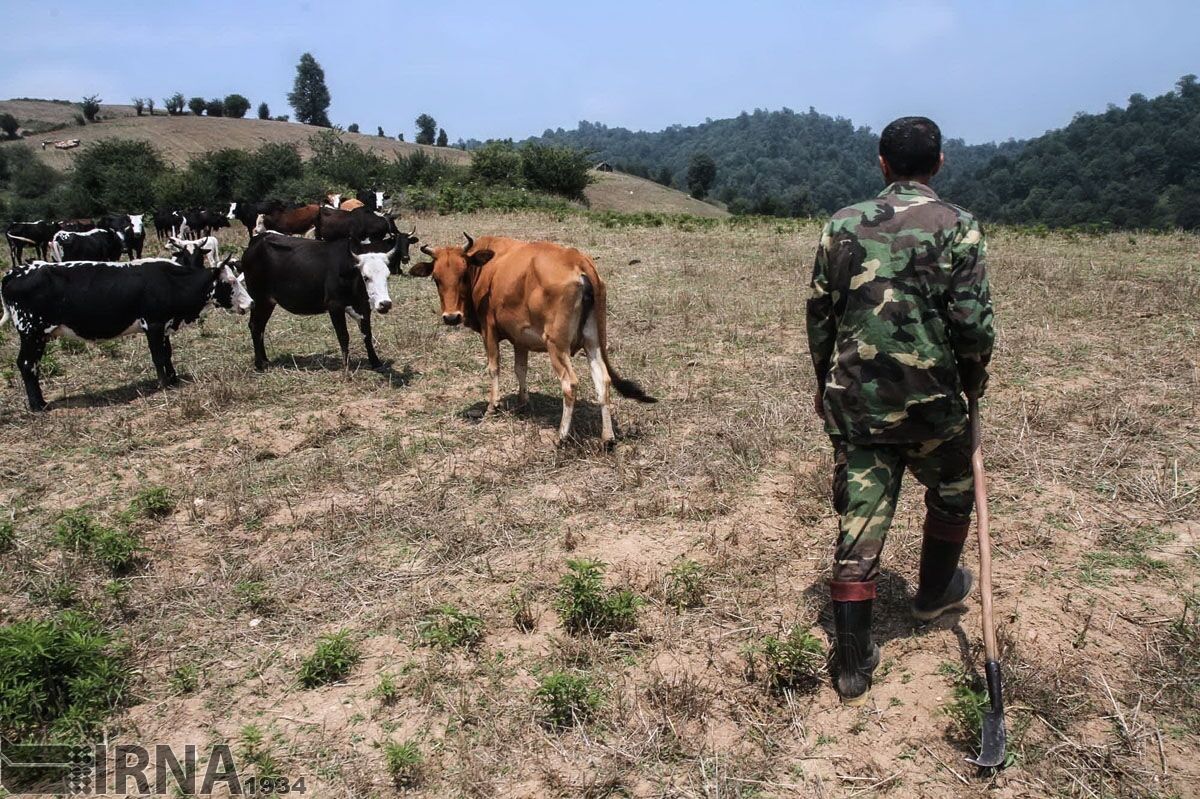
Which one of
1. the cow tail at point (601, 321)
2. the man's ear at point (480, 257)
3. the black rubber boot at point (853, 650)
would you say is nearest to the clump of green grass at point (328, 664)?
the black rubber boot at point (853, 650)

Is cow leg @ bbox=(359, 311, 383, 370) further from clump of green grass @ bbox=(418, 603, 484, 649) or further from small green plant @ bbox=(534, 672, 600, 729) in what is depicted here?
small green plant @ bbox=(534, 672, 600, 729)

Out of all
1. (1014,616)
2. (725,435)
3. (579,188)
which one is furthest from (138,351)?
(579,188)

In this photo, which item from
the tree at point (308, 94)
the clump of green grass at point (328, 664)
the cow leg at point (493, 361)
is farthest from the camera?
the tree at point (308, 94)

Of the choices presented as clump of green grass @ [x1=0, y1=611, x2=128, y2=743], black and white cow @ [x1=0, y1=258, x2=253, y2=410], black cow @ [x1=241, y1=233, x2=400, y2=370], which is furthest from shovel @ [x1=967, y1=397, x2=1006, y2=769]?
black and white cow @ [x1=0, y1=258, x2=253, y2=410]

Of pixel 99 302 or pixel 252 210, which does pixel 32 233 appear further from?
pixel 99 302

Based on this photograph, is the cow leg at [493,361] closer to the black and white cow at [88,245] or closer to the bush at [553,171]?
the black and white cow at [88,245]

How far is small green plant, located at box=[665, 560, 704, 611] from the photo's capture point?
430cm

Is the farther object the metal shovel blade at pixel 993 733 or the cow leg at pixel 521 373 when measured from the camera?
the cow leg at pixel 521 373

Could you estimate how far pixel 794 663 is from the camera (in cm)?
361

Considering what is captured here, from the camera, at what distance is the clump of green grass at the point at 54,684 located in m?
3.51

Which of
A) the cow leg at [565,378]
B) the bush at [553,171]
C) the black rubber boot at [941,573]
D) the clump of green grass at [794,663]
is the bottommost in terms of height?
the clump of green grass at [794,663]

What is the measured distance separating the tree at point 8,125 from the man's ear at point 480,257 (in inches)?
3214

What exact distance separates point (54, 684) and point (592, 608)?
2.58 meters

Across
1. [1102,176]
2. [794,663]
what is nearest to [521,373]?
[794,663]
